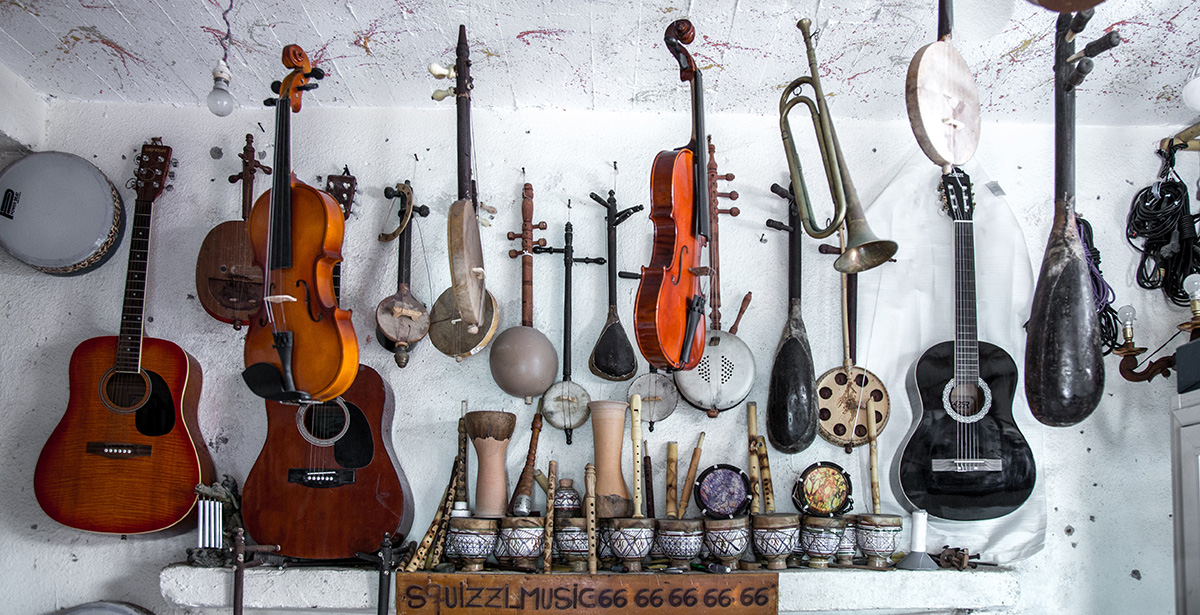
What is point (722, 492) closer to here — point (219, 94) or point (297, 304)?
point (297, 304)

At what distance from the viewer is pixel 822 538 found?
2.92m

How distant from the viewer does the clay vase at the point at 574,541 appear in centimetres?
286

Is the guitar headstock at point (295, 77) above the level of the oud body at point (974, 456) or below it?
above

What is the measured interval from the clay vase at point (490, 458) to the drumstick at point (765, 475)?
0.96 meters

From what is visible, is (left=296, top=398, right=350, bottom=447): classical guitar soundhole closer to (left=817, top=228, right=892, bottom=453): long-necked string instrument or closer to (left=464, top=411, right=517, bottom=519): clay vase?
(left=464, top=411, right=517, bottom=519): clay vase

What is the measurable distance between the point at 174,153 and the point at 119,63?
16.5 inches

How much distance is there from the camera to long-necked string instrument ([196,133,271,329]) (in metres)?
3.19

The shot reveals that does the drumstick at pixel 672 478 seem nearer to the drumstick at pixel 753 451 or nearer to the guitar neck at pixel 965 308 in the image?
the drumstick at pixel 753 451

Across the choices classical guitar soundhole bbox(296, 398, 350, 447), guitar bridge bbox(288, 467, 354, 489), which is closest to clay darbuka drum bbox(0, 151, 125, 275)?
classical guitar soundhole bbox(296, 398, 350, 447)

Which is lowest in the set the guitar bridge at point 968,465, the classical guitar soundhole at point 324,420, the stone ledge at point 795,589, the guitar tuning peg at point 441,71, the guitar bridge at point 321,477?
the stone ledge at point 795,589

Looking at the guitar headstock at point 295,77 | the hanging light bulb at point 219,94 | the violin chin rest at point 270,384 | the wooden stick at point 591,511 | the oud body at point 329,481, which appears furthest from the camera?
the oud body at point 329,481

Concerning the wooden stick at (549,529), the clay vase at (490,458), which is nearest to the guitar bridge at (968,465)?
the wooden stick at (549,529)

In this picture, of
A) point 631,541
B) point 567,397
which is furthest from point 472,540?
point 567,397

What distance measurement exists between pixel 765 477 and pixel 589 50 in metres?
1.75
